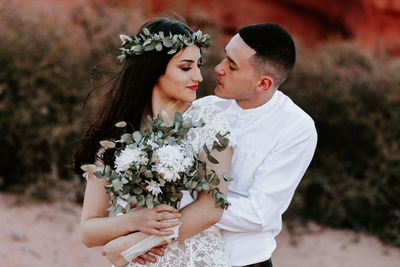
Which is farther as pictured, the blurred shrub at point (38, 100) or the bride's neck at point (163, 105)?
the blurred shrub at point (38, 100)

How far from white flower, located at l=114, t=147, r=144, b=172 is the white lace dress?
1.25ft

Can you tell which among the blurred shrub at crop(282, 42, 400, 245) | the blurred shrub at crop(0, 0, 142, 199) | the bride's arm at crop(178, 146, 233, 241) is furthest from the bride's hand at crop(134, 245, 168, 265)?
the blurred shrub at crop(282, 42, 400, 245)

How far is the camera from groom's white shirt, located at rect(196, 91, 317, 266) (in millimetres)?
2414

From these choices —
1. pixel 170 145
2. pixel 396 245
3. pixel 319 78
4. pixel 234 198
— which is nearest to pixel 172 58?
pixel 170 145

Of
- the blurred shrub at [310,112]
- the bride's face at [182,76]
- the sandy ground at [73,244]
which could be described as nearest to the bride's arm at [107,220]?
the bride's face at [182,76]

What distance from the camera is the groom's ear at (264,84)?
269 cm

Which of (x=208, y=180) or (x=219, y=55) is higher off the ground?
(x=219, y=55)

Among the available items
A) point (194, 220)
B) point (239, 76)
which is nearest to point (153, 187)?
point (194, 220)

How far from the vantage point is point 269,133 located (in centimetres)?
256

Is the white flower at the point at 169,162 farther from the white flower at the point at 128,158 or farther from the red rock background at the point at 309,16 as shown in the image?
the red rock background at the point at 309,16

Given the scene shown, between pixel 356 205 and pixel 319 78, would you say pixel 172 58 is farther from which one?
pixel 319 78

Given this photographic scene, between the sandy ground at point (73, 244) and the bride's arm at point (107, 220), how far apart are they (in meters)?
3.07

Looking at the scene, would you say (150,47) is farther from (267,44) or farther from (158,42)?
(267,44)

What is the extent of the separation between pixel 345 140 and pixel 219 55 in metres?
2.39
